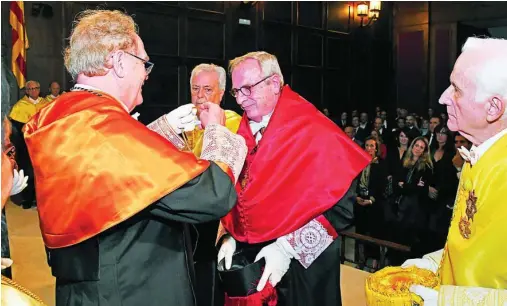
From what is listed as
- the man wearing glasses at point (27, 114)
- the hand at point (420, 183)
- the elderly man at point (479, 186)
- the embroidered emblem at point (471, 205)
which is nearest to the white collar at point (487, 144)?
the elderly man at point (479, 186)

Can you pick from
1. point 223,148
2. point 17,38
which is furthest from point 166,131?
point 17,38

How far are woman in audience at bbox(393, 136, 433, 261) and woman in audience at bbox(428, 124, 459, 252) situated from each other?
61mm

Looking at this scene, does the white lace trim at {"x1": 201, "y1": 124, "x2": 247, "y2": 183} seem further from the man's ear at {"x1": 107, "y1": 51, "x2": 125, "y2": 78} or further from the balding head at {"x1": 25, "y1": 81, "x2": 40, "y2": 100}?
the balding head at {"x1": 25, "y1": 81, "x2": 40, "y2": 100}

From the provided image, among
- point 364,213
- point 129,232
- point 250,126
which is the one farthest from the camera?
point 364,213

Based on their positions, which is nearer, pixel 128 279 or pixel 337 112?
pixel 128 279

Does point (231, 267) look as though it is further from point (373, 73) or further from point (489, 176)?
point (373, 73)

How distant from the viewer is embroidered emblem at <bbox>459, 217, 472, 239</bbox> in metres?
1.40

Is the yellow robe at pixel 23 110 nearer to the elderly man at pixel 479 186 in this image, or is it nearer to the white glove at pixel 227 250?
the white glove at pixel 227 250

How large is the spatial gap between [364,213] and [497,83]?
11.5 feet

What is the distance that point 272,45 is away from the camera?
1063 centimetres

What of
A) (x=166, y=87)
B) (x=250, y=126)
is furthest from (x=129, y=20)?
(x=166, y=87)

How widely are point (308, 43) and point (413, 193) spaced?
740 cm

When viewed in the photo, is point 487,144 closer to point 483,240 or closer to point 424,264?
point 483,240

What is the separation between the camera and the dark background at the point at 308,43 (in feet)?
25.8
